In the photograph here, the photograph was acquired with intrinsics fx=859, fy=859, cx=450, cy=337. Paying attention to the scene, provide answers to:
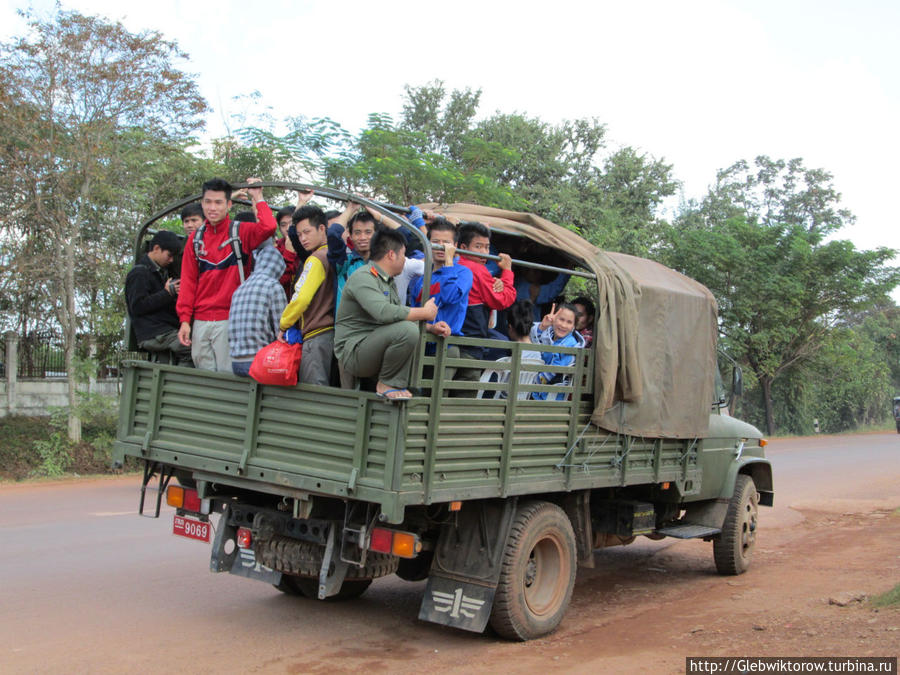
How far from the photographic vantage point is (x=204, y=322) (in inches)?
206

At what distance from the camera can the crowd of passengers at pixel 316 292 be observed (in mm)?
4464

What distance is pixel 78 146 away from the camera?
13914 millimetres

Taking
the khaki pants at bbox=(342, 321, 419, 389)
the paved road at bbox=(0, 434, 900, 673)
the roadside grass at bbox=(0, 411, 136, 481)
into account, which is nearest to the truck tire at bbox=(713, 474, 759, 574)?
the paved road at bbox=(0, 434, 900, 673)

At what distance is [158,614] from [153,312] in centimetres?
194

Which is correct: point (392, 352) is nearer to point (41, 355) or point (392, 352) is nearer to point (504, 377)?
point (504, 377)

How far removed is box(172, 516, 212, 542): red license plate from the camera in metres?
5.16

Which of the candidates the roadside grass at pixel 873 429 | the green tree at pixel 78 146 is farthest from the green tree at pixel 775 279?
the green tree at pixel 78 146

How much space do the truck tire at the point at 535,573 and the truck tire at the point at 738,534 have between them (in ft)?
7.93

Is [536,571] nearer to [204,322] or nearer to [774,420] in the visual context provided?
[204,322]

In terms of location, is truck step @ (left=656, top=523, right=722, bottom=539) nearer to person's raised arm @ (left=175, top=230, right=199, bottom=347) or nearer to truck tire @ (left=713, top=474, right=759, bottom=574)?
truck tire @ (left=713, top=474, right=759, bottom=574)

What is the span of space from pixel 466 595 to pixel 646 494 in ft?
7.76

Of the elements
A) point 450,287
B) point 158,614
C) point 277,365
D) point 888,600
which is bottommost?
point 158,614

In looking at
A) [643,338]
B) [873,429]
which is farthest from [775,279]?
[643,338]

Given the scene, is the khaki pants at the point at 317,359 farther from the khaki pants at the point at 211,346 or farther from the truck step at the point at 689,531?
the truck step at the point at 689,531
